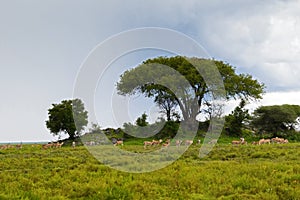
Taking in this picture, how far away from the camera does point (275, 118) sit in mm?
38906

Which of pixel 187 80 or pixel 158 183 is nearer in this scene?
pixel 158 183

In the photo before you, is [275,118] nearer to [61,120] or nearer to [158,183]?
[61,120]

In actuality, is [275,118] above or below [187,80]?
below

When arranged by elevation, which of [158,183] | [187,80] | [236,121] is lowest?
[158,183]

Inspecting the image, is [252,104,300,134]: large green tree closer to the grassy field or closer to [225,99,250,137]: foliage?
[225,99,250,137]: foliage

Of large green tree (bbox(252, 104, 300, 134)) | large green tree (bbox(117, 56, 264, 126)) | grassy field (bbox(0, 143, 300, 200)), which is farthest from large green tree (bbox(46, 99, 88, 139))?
grassy field (bbox(0, 143, 300, 200))

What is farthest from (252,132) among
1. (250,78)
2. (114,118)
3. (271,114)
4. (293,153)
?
(114,118)

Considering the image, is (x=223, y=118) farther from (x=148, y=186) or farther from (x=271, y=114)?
(x=148, y=186)

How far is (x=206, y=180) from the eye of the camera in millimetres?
11625

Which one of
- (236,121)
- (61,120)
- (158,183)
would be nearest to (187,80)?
(236,121)

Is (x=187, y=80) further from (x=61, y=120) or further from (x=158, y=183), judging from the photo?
(x=158, y=183)

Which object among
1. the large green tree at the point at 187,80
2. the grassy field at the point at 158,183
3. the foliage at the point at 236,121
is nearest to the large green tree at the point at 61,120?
the large green tree at the point at 187,80

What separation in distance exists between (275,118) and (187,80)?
10.1 m

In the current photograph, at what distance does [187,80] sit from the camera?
40.4m
